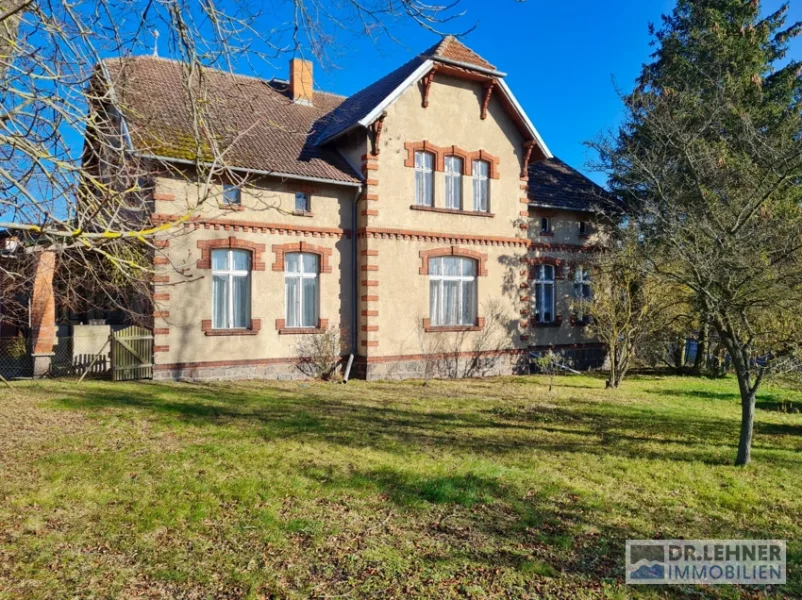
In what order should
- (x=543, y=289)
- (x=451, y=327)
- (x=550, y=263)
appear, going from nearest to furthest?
(x=451, y=327) → (x=550, y=263) → (x=543, y=289)

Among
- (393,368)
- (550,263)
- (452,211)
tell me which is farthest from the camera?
(550,263)

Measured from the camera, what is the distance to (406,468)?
7152 millimetres

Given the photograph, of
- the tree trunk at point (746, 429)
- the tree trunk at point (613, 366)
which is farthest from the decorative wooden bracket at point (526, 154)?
the tree trunk at point (746, 429)

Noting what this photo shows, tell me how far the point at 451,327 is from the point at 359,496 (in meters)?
10.8

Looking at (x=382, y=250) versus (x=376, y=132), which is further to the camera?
(x=382, y=250)

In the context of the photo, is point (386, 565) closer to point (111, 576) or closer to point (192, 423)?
point (111, 576)

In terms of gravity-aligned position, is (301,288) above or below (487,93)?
below

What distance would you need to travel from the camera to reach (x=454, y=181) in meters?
16.8

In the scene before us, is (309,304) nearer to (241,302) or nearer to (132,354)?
(241,302)

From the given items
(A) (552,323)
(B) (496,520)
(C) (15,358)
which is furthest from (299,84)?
(B) (496,520)

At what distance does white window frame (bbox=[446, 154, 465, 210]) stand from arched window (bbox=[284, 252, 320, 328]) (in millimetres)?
4436

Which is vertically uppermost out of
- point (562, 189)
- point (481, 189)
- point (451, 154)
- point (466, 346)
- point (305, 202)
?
point (451, 154)

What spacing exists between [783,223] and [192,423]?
34.3 ft

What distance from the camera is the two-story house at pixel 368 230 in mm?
13820
